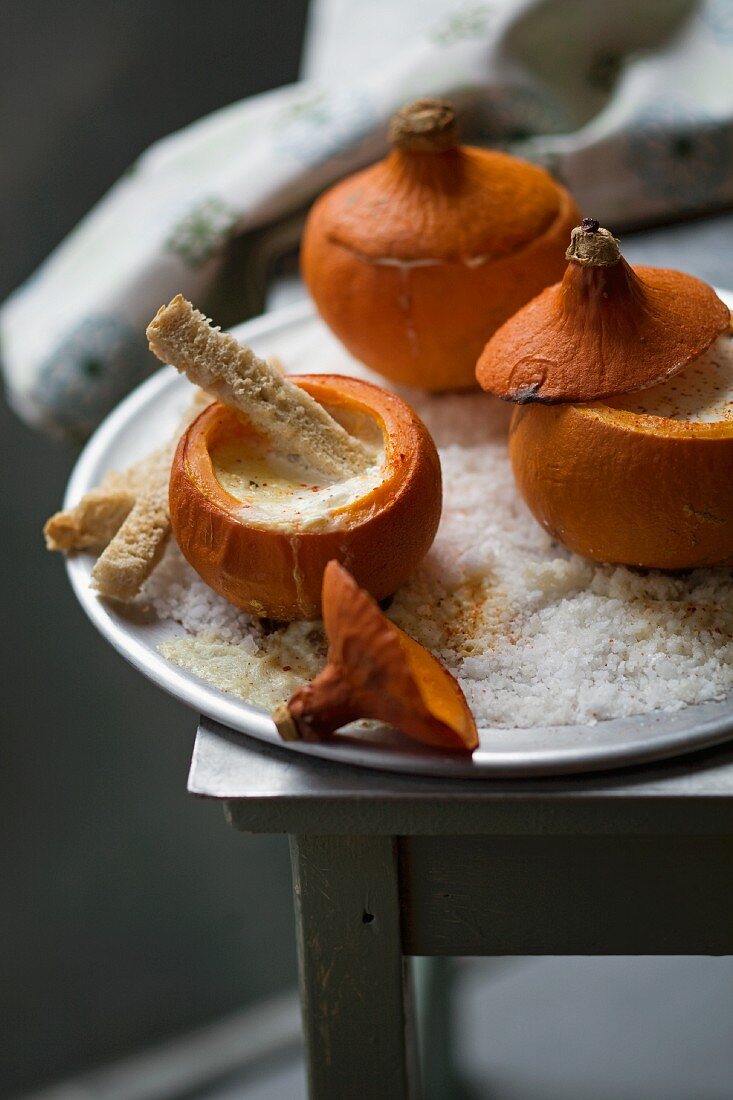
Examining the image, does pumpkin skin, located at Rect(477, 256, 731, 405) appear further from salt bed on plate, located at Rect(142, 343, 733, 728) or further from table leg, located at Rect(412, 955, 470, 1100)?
table leg, located at Rect(412, 955, 470, 1100)

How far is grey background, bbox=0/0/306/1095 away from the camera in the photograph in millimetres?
1051

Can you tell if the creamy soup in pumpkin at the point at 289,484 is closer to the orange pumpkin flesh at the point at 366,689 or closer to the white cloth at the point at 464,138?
the orange pumpkin flesh at the point at 366,689

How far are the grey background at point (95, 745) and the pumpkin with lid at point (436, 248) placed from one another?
0.56 metres

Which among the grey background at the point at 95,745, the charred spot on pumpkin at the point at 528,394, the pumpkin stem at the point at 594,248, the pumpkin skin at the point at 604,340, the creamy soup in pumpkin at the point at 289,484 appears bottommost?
the grey background at the point at 95,745

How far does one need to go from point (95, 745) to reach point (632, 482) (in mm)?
886

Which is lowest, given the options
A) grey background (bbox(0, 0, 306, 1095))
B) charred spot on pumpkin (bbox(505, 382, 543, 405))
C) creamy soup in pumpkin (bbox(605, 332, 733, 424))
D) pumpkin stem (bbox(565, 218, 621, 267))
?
grey background (bbox(0, 0, 306, 1095))

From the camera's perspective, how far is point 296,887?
46cm

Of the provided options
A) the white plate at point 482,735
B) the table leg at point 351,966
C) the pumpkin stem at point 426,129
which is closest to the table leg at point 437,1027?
the table leg at point 351,966

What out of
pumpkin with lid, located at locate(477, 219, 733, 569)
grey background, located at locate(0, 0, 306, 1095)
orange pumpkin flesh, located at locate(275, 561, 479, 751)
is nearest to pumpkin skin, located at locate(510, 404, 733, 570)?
pumpkin with lid, located at locate(477, 219, 733, 569)

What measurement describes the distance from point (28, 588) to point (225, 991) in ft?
1.55

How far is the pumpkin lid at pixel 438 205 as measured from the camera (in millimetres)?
573

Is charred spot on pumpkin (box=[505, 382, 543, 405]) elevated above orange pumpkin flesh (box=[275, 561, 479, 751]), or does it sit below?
above

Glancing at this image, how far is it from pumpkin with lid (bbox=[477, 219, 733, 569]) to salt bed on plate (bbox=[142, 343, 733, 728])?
20 mm

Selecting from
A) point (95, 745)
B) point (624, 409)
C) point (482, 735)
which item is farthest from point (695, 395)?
point (95, 745)
